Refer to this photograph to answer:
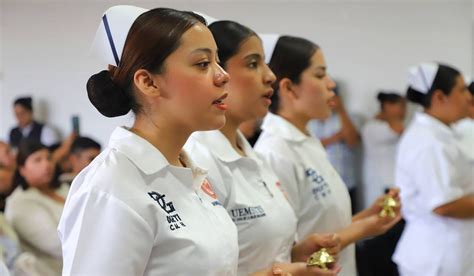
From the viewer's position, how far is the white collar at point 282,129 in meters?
1.67

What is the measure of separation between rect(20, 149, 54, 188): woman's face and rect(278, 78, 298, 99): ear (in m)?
1.07

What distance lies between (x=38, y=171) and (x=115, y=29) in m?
1.43

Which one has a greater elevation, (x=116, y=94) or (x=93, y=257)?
(x=116, y=94)

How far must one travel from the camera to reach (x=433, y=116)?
87.4 inches

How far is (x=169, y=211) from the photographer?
94 cm

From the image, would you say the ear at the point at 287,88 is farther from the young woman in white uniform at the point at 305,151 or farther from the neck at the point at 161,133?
the neck at the point at 161,133

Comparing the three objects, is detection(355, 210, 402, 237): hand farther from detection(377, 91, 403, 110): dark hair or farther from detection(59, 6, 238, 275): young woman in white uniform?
detection(377, 91, 403, 110): dark hair

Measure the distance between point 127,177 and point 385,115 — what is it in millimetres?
3297

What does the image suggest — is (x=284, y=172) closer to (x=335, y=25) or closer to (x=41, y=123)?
(x=41, y=123)

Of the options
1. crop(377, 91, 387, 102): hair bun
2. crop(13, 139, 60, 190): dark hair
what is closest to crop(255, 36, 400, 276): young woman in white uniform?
crop(13, 139, 60, 190): dark hair

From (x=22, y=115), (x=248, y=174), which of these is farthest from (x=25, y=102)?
(x=248, y=174)

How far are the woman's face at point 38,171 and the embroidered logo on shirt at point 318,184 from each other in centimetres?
113

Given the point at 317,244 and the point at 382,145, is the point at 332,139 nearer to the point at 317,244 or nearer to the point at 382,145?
the point at 382,145

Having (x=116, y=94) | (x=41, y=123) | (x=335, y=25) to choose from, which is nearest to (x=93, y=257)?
(x=116, y=94)
